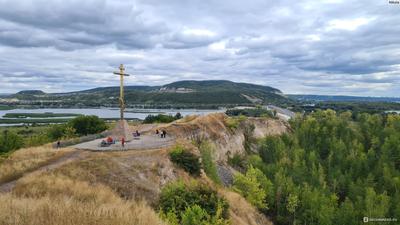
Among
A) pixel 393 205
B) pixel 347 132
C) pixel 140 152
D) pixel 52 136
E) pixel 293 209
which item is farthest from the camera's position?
pixel 347 132

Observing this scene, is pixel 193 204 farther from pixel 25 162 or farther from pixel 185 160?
→ pixel 25 162

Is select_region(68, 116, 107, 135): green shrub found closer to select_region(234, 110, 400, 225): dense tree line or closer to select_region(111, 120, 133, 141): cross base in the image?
select_region(111, 120, 133, 141): cross base

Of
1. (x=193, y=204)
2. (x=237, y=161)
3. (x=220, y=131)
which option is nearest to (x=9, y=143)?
(x=220, y=131)

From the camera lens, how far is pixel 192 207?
853 inches

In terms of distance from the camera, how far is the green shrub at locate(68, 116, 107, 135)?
198 ft

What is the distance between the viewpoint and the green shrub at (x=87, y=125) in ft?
198

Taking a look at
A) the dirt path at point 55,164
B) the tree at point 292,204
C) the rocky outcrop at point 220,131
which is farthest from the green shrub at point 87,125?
the tree at point 292,204

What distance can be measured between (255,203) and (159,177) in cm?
2313

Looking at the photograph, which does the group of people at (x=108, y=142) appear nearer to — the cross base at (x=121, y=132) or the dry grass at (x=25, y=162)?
the cross base at (x=121, y=132)

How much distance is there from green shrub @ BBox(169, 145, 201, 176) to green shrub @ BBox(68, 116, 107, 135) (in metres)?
31.6

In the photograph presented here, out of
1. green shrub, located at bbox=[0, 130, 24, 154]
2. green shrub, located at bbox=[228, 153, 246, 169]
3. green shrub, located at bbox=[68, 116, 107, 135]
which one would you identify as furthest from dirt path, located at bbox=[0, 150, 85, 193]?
green shrub, located at bbox=[228, 153, 246, 169]

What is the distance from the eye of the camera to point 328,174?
72625mm

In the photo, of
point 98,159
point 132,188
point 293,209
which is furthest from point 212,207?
point 293,209

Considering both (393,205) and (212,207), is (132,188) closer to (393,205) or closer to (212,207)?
(212,207)
